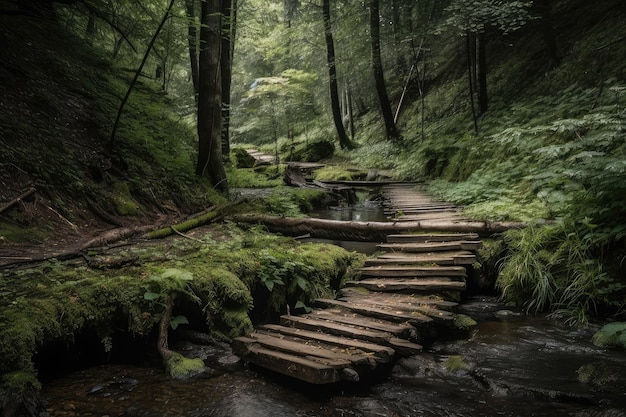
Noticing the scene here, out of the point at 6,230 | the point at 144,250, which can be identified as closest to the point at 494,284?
the point at 144,250

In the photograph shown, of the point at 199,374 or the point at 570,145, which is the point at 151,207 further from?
the point at 570,145

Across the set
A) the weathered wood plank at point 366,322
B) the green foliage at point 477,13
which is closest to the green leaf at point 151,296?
the weathered wood plank at point 366,322

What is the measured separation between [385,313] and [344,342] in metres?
0.90

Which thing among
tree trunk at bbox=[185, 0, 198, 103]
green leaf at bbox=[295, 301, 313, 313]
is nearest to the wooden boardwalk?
green leaf at bbox=[295, 301, 313, 313]

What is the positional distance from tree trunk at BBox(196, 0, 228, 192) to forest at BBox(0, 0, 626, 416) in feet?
0.11

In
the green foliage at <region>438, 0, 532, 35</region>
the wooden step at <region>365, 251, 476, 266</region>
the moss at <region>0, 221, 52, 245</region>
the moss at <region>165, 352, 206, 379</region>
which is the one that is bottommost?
the moss at <region>165, 352, 206, 379</region>

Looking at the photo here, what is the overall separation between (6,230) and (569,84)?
1429cm

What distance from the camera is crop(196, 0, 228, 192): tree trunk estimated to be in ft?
29.6

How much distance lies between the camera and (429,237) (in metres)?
7.32

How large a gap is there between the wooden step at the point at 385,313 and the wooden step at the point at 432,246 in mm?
A: 2169

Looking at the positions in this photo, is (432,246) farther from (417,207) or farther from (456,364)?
(417,207)

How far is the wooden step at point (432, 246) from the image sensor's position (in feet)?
21.8

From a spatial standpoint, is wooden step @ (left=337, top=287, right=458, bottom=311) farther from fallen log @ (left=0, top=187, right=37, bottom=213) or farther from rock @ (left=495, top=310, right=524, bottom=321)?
fallen log @ (left=0, top=187, right=37, bottom=213)

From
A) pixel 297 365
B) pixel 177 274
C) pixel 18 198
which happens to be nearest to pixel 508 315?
pixel 297 365
